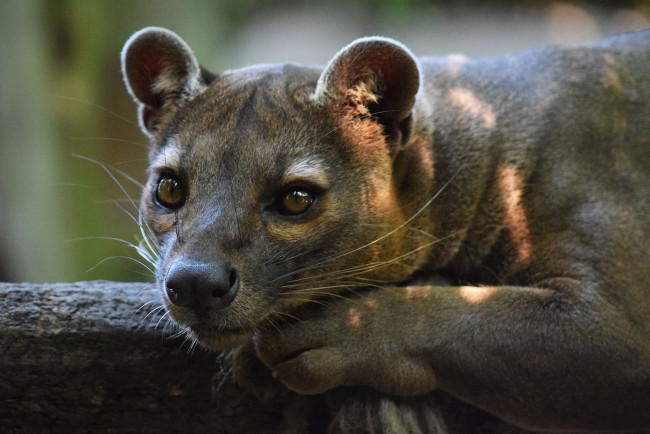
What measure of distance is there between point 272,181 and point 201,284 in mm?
567

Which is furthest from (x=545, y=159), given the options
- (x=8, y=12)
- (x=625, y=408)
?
(x=8, y=12)

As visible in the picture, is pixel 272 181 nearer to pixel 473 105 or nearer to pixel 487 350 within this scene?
pixel 487 350

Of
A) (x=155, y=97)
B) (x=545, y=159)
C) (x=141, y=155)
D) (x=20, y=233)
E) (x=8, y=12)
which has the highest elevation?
(x=155, y=97)

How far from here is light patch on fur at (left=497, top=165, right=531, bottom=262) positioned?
3.48 metres

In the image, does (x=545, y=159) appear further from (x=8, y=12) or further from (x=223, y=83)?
(x=8, y=12)

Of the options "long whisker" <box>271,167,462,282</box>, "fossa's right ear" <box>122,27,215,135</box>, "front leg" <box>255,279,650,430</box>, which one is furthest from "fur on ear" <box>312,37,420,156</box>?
"front leg" <box>255,279,650,430</box>

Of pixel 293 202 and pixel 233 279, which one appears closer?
pixel 233 279

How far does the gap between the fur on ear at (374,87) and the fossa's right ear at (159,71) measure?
2.04 feet

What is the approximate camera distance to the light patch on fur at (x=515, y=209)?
348 centimetres

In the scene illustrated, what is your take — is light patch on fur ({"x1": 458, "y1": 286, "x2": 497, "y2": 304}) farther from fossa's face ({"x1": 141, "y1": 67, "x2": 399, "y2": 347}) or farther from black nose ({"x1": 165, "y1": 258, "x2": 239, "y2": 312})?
black nose ({"x1": 165, "y1": 258, "x2": 239, "y2": 312})

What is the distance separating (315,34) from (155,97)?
17.5 ft

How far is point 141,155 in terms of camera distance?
796cm

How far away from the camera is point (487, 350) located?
3092mm

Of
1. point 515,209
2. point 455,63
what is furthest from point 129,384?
point 455,63
